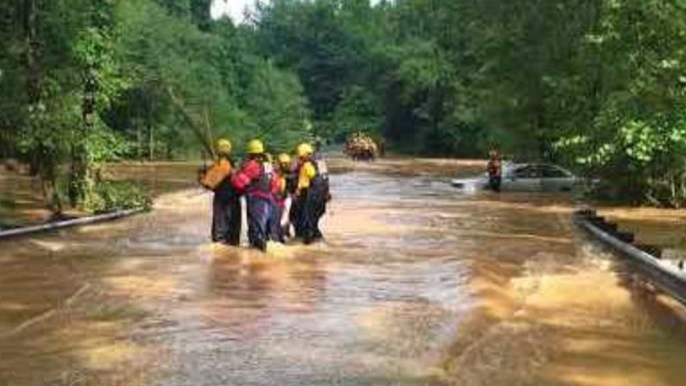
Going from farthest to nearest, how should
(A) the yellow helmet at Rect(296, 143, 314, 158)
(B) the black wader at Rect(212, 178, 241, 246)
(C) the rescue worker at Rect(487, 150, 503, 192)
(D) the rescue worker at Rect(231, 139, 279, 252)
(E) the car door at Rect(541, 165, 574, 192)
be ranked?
(C) the rescue worker at Rect(487, 150, 503, 192) → (E) the car door at Rect(541, 165, 574, 192) → (A) the yellow helmet at Rect(296, 143, 314, 158) → (B) the black wader at Rect(212, 178, 241, 246) → (D) the rescue worker at Rect(231, 139, 279, 252)

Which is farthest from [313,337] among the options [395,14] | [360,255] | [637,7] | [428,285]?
[395,14]

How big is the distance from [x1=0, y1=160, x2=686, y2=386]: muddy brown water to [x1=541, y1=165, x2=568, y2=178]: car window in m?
19.9

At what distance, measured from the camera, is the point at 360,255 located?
21969mm

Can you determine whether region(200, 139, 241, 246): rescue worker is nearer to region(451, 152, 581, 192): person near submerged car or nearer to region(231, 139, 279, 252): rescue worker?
region(231, 139, 279, 252): rescue worker

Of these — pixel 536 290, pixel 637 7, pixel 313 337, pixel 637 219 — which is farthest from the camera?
pixel 637 219

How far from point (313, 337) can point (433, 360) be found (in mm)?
1660

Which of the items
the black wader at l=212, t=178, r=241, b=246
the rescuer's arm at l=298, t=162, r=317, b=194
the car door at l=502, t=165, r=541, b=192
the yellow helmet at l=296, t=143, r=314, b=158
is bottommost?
the car door at l=502, t=165, r=541, b=192

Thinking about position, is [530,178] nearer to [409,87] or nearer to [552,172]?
[552,172]

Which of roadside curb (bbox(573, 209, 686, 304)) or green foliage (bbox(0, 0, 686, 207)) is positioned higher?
green foliage (bbox(0, 0, 686, 207))

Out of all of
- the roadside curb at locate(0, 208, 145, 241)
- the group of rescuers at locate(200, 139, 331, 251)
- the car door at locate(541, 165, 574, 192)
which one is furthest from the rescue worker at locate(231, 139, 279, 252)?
the car door at locate(541, 165, 574, 192)

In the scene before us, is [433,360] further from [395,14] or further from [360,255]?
[395,14]

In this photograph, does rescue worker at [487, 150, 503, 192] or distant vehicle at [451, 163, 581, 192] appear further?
rescue worker at [487, 150, 503, 192]

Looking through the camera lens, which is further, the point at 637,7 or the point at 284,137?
the point at 284,137

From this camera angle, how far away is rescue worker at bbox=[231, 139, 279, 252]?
21.6m
